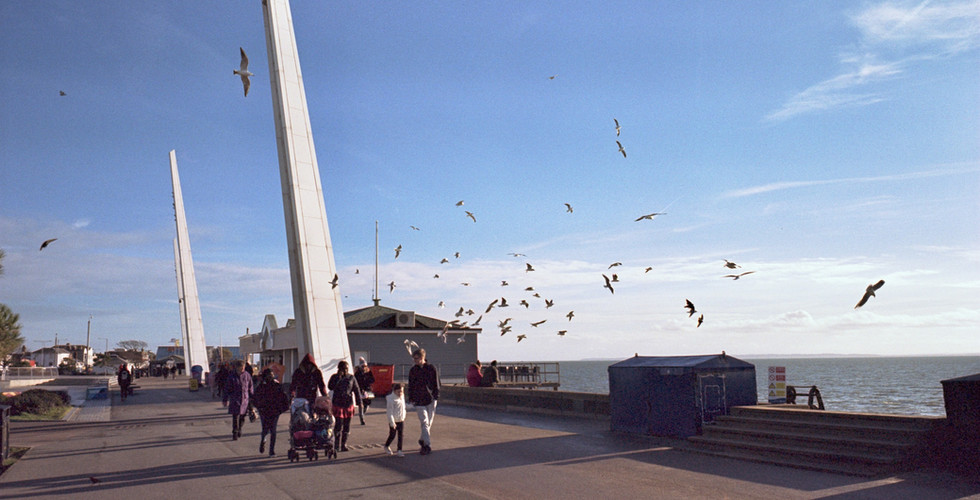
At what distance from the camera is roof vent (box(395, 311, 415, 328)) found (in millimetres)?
43625

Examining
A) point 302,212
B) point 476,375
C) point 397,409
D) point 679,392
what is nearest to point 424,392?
point 397,409

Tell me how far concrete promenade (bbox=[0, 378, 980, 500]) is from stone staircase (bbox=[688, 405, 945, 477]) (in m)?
0.34

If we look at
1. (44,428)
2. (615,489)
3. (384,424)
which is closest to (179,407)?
(44,428)

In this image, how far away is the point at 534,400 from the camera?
22.3m

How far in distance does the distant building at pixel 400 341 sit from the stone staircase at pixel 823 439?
28792mm

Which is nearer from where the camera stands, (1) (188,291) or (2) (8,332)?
(2) (8,332)

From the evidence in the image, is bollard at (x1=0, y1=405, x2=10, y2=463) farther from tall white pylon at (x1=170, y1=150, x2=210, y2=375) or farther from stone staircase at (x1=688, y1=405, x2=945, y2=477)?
tall white pylon at (x1=170, y1=150, x2=210, y2=375)

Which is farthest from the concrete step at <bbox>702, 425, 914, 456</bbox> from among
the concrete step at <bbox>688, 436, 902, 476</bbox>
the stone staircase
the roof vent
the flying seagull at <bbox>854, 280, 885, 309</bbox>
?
the roof vent

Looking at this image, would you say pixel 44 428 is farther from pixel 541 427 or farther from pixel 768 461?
pixel 768 461

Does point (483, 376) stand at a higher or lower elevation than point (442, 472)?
higher

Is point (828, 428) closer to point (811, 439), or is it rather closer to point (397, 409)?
point (811, 439)

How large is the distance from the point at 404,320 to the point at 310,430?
31.7 m

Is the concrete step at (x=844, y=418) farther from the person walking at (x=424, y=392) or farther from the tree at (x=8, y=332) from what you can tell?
the tree at (x=8, y=332)

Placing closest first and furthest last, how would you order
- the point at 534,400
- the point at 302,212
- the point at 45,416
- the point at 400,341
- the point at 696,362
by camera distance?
the point at 696,362
the point at 534,400
the point at 45,416
the point at 302,212
the point at 400,341
